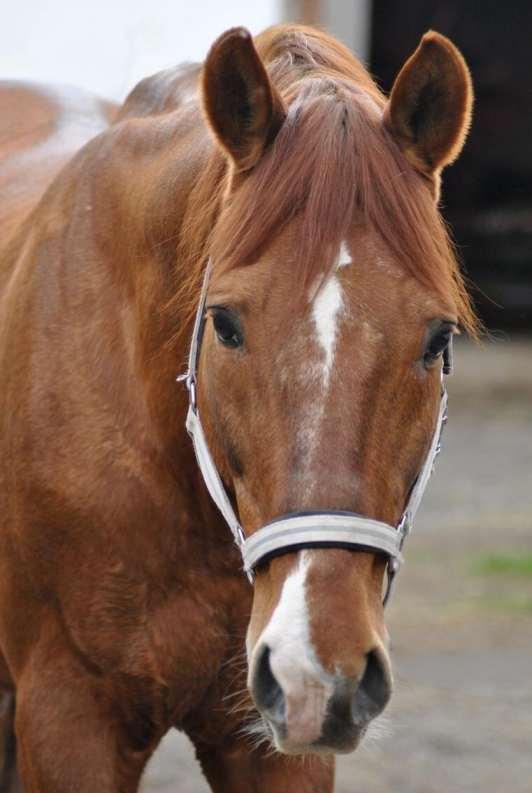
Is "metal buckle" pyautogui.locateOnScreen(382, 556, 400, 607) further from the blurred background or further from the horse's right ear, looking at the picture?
the horse's right ear

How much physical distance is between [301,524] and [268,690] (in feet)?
0.75

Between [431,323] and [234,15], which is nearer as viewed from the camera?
[431,323]

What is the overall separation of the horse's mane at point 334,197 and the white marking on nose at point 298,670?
49 cm

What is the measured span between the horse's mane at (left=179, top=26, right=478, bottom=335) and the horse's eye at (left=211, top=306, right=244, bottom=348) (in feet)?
0.27

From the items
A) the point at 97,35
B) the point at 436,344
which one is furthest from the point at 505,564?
the point at 436,344

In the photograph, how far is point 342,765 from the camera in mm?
4309

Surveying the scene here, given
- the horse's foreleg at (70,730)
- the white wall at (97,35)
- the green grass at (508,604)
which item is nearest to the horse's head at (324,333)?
the horse's foreleg at (70,730)

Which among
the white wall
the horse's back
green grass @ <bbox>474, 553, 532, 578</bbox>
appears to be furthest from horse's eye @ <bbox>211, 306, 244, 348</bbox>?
green grass @ <bbox>474, 553, 532, 578</bbox>

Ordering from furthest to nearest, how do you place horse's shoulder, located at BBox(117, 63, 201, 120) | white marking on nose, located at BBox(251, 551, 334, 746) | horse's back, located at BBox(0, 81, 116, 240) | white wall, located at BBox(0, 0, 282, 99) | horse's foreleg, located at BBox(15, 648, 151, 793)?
white wall, located at BBox(0, 0, 282, 99) → horse's back, located at BBox(0, 81, 116, 240) → horse's shoulder, located at BBox(117, 63, 201, 120) → horse's foreleg, located at BBox(15, 648, 151, 793) → white marking on nose, located at BBox(251, 551, 334, 746)

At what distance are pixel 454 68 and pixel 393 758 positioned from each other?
251 cm

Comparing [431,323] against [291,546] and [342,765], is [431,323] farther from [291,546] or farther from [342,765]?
[342,765]

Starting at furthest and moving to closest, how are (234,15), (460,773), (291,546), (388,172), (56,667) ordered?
1. (234,15)
2. (460,773)
3. (56,667)
4. (388,172)
5. (291,546)

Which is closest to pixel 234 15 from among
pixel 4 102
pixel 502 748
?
pixel 4 102

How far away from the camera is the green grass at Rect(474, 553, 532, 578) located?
643 cm
